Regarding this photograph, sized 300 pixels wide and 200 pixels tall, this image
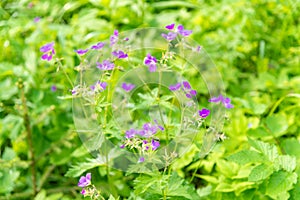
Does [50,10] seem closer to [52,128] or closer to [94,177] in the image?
[52,128]

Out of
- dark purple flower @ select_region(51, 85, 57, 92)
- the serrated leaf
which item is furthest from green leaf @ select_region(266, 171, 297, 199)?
dark purple flower @ select_region(51, 85, 57, 92)

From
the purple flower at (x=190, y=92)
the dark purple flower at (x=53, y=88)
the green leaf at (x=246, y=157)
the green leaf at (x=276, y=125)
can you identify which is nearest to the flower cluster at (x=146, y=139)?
the purple flower at (x=190, y=92)

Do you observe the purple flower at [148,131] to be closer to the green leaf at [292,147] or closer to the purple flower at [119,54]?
the purple flower at [119,54]

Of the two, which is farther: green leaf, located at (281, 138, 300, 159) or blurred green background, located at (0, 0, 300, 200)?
blurred green background, located at (0, 0, 300, 200)

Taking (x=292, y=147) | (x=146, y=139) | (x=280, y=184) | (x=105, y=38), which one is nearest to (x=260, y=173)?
(x=280, y=184)

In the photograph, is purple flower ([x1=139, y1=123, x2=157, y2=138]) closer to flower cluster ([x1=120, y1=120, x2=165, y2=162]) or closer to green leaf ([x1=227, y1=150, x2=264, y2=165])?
flower cluster ([x1=120, y1=120, x2=165, y2=162])

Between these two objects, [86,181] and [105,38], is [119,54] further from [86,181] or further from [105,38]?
[105,38]
